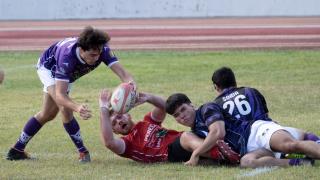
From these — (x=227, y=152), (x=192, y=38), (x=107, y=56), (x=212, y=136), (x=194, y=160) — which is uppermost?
(x=107, y=56)

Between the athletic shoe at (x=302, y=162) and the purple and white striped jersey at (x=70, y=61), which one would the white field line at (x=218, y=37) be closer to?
the purple and white striped jersey at (x=70, y=61)

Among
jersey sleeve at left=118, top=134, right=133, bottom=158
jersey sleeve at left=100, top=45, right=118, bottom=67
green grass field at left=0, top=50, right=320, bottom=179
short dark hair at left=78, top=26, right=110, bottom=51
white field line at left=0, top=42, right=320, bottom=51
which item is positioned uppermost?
short dark hair at left=78, top=26, right=110, bottom=51

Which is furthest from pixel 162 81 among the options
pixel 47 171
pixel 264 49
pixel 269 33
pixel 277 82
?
pixel 269 33

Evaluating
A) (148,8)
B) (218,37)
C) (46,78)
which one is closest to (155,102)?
(46,78)

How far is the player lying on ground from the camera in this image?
754 cm

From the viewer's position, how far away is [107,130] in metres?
7.91

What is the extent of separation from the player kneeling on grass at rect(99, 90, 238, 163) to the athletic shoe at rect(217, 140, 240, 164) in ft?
0.04

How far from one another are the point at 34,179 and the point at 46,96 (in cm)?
152

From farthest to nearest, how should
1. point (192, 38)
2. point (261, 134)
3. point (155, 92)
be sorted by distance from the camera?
point (192, 38) < point (155, 92) < point (261, 134)

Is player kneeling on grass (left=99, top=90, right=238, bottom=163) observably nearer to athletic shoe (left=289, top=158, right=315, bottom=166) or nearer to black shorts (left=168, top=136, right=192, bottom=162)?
black shorts (left=168, top=136, right=192, bottom=162)

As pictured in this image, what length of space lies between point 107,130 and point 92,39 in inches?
35.4

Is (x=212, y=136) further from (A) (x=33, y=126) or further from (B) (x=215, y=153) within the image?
(A) (x=33, y=126)

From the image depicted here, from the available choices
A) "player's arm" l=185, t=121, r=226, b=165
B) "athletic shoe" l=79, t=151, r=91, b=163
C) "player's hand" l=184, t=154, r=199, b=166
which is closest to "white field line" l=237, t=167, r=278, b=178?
"player's arm" l=185, t=121, r=226, b=165

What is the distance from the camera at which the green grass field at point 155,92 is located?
7516 mm
